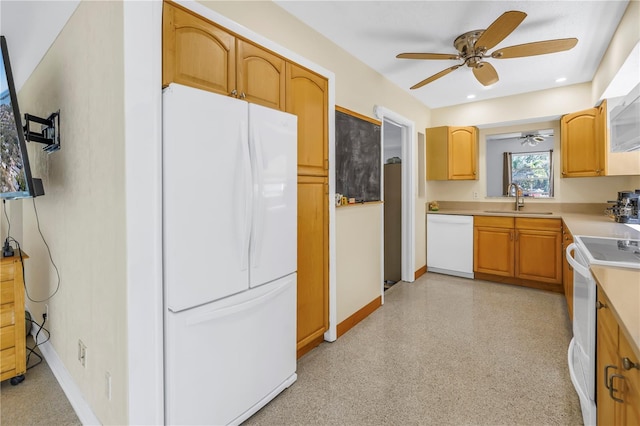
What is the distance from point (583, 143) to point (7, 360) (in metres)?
5.90

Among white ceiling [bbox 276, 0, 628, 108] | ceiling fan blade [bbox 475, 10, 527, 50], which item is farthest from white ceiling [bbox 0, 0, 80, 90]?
ceiling fan blade [bbox 475, 10, 527, 50]

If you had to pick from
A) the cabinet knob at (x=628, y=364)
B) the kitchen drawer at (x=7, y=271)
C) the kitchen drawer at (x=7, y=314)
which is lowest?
the kitchen drawer at (x=7, y=314)

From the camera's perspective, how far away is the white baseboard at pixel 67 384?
179 cm

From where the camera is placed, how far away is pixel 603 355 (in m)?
1.35

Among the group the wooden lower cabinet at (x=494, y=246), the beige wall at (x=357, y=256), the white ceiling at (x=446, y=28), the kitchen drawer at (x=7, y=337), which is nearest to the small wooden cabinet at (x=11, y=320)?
the kitchen drawer at (x=7, y=337)

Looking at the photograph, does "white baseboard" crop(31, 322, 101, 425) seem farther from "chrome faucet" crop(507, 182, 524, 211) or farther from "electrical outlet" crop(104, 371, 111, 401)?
"chrome faucet" crop(507, 182, 524, 211)

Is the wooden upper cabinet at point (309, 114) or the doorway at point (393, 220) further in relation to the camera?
the doorway at point (393, 220)

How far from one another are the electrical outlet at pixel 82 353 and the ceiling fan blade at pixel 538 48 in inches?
138

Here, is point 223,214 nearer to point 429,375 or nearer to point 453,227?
point 429,375

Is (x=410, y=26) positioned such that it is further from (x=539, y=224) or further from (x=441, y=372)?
(x=539, y=224)

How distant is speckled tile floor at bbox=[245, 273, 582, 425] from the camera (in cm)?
182

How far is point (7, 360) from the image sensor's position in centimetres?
217

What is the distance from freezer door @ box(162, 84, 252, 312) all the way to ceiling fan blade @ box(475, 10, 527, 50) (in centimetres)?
170

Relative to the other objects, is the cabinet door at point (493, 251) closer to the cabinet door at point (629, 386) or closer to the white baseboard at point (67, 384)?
the cabinet door at point (629, 386)
